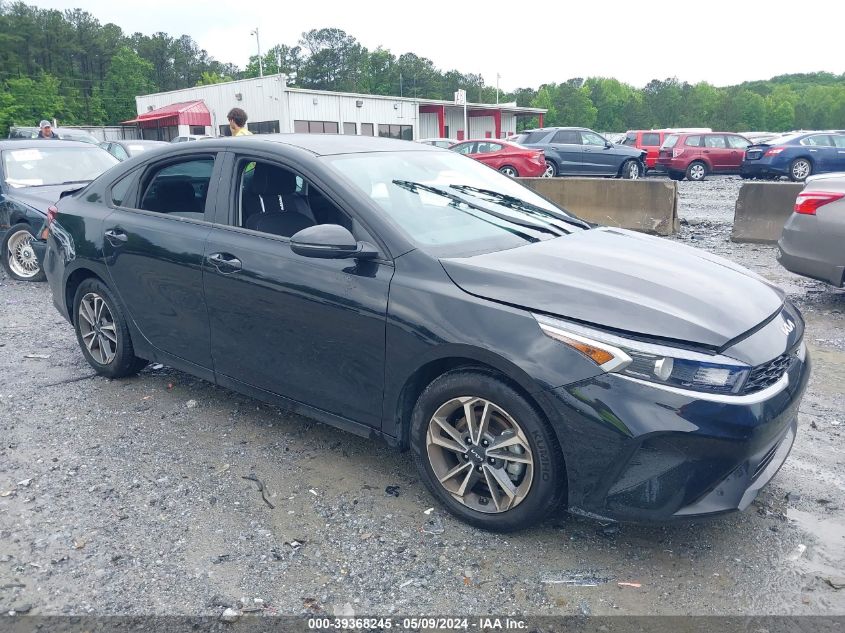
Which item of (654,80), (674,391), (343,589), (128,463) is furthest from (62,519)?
(654,80)

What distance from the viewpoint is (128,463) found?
390cm

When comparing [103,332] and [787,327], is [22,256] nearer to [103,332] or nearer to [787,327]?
[103,332]

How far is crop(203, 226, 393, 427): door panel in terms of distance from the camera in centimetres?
336

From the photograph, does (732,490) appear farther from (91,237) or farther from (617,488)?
(91,237)

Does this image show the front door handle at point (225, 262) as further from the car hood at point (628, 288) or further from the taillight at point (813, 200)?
the taillight at point (813, 200)

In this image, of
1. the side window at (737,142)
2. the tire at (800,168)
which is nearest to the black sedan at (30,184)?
the tire at (800,168)

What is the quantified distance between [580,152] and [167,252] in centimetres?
1791

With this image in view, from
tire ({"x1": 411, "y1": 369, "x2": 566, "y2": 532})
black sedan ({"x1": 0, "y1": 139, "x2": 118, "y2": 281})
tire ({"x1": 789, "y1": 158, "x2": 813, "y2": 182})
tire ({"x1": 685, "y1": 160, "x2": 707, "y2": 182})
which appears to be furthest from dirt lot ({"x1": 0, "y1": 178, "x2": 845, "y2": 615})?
tire ({"x1": 685, "y1": 160, "x2": 707, "y2": 182})

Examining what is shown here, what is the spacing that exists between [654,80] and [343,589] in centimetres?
14007

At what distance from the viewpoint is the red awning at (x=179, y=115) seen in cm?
4295

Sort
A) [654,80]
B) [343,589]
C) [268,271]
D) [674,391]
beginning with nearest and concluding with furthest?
[674,391] < [343,589] < [268,271] < [654,80]

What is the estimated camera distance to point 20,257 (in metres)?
8.88

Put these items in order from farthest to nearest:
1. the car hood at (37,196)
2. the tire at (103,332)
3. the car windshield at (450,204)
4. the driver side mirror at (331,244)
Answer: the car hood at (37,196) < the tire at (103,332) < the car windshield at (450,204) < the driver side mirror at (331,244)

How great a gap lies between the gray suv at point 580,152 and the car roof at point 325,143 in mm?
16774
